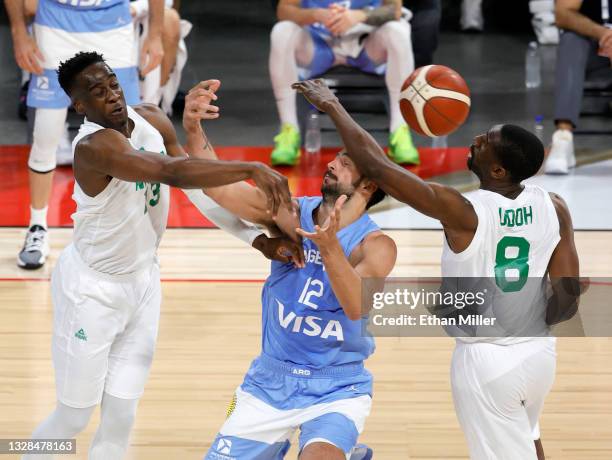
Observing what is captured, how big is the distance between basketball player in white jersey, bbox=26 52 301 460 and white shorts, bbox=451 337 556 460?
3.94 feet

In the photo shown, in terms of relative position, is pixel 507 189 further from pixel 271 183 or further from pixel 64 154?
pixel 64 154

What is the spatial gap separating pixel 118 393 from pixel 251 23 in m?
10.4

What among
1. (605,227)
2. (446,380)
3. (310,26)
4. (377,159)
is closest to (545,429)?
(446,380)

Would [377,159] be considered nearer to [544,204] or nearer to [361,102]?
[544,204]

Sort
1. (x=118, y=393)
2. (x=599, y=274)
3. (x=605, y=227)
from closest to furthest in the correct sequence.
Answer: (x=118, y=393), (x=599, y=274), (x=605, y=227)

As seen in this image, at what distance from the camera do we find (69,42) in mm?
7086

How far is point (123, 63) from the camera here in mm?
7109

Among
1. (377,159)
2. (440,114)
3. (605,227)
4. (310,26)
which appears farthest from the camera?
(310,26)

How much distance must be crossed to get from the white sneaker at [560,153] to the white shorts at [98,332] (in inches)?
204

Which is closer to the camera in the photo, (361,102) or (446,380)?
(446,380)

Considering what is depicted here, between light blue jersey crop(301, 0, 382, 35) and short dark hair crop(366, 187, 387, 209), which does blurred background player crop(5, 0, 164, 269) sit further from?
short dark hair crop(366, 187, 387, 209)

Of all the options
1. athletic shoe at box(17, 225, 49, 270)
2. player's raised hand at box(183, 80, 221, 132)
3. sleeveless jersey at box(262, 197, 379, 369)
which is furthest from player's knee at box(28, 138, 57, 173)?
sleeveless jersey at box(262, 197, 379, 369)

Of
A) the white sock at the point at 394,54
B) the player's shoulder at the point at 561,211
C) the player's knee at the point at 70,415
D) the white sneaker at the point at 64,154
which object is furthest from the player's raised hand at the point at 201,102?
the white sneaker at the point at 64,154

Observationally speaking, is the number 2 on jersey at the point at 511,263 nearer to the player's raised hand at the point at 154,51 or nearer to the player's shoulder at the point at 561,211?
the player's shoulder at the point at 561,211
